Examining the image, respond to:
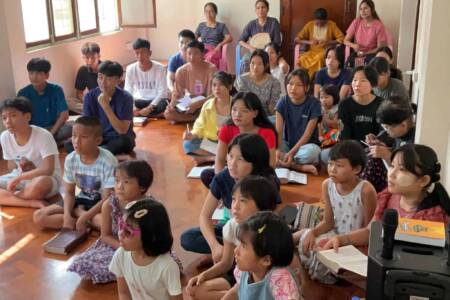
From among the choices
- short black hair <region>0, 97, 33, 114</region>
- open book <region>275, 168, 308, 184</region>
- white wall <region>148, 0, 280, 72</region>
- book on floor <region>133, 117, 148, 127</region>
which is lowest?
open book <region>275, 168, 308, 184</region>

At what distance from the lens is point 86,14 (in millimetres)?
6395

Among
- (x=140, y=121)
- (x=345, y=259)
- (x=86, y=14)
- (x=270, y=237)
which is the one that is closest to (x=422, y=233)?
(x=270, y=237)

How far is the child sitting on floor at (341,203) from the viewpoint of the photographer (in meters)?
2.41

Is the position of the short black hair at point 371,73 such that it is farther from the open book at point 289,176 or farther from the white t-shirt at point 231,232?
the white t-shirt at point 231,232

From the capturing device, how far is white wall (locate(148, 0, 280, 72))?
23.5 ft

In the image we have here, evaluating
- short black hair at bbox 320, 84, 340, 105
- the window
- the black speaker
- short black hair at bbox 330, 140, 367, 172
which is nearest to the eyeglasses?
the black speaker

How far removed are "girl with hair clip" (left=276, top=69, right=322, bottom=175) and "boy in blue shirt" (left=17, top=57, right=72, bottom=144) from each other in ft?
6.06

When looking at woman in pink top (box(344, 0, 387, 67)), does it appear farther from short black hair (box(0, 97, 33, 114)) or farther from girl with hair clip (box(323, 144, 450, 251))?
girl with hair clip (box(323, 144, 450, 251))

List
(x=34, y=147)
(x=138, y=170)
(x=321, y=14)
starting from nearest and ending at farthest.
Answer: (x=138, y=170) < (x=34, y=147) < (x=321, y=14)

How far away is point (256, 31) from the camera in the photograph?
6.84 metres

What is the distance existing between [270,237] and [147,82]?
428 cm

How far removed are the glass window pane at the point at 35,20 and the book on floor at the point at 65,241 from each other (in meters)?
2.86

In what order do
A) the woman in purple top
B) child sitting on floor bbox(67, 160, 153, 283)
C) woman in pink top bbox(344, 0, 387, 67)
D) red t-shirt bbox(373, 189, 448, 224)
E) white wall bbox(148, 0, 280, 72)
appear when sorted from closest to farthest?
red t-shirt bbox(373, 189, 448, 224)
child sitting on floor bbox(67, 160, 153, 283)
woman in pink top bbox(344, 0, 387, 67)
the woman in purple top
white wall bbox(148, 0, 280, 72)

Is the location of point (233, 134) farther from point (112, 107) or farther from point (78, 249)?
point (112, 107)
